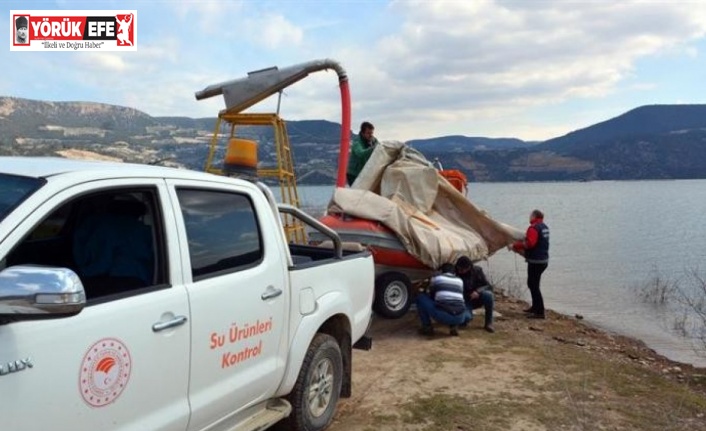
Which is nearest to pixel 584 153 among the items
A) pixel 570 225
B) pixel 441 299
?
pixel 570 225

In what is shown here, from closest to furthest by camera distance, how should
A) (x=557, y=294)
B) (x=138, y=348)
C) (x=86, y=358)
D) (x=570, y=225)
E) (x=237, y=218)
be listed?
(x=86, y=358) < (x=138, y=348) < (x=237, y=218) < (x=557, y=294) < (x=570, y=225)

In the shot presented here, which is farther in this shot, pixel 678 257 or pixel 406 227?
pixel 678 257

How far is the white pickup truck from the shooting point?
2.47m

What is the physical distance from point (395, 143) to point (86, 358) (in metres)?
8.91

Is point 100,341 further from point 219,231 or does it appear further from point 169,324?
point 219,231

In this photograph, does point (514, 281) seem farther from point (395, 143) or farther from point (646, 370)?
point (646, 370)

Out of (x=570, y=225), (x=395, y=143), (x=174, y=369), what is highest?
(x=395, y=143)

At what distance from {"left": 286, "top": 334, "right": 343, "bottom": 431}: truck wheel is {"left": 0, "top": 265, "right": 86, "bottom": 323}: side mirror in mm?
2542

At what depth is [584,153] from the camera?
155 metres

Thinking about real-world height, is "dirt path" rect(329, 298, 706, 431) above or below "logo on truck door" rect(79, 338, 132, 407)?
below

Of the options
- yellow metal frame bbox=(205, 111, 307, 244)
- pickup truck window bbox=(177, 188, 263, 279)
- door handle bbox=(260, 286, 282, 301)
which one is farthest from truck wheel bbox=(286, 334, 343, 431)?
yellow metal frame bbox=(205, 111, 307, 244)

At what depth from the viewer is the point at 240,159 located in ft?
21.5

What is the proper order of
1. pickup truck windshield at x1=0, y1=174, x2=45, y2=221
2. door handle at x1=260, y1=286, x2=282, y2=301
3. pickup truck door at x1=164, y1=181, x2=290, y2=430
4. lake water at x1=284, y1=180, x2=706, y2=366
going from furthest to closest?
1. lake water at x1=284, y1=180, x2=706, y2=366
2. door handle at x1=260, y1=286, x2=282, y2=301
3. pickup truck door at x1=164, y1=181, x2=290, y2=430
4. pickup truck windshield at x1=0, y1=174, x2=45, y2=221

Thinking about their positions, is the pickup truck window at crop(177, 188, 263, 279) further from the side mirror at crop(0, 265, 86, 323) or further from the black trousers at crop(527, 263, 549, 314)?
the black trousers at crop(527, 263, 549, 314)
